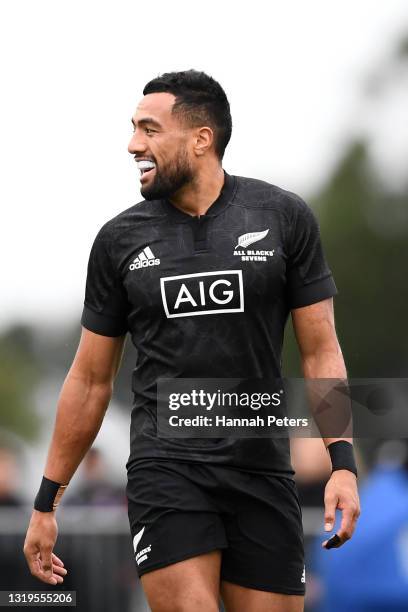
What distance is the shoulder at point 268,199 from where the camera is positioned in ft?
19.0

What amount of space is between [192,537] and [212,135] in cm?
162

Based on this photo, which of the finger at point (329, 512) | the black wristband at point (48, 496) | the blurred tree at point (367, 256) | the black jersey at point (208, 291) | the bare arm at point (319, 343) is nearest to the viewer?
the finger at point (329, 512)

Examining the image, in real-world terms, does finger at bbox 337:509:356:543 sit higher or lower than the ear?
lower

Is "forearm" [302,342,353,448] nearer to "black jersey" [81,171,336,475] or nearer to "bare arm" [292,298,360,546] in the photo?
"bare arm" [292,298,360,546]

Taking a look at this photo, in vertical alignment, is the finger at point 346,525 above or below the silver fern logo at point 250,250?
below

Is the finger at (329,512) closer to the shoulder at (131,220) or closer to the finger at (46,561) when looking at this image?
the finger at (46,561)

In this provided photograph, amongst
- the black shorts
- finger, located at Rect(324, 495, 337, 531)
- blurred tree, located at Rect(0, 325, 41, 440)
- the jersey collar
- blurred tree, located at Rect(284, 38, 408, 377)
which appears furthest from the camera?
blurred tree, located at Rect(284, 38, 408, 377)

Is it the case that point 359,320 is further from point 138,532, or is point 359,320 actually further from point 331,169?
point 138,532

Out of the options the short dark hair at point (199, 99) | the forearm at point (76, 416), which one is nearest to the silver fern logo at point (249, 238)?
the short dark hair at point (199, 99)

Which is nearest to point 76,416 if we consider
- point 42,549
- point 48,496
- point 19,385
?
point 48,496

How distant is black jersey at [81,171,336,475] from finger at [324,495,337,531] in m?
0.32

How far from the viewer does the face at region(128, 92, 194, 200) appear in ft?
19.0

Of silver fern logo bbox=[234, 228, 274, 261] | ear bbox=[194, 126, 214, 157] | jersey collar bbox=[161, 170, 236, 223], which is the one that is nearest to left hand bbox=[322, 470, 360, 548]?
silver fern logo bbox=[234, 228, 274, 261]

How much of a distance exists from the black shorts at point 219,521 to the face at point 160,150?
3.60 ft
